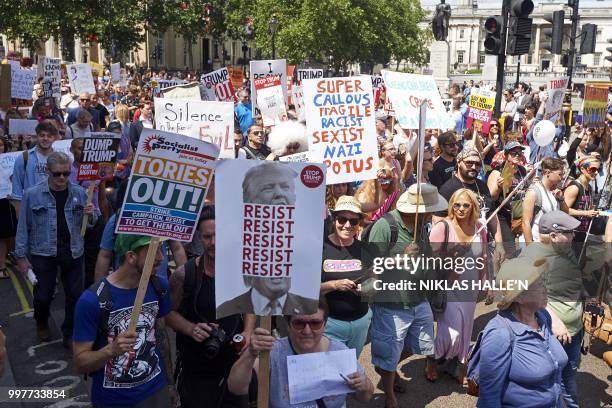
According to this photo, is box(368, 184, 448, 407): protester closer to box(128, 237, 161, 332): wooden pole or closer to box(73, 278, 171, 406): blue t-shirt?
box(73, 278, 171, 406): blue t-shirt

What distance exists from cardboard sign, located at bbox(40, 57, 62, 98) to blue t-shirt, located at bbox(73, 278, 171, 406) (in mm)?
10527

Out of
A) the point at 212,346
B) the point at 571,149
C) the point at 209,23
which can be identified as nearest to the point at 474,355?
the point at 212,346

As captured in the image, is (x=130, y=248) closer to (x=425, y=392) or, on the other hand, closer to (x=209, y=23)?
(x=425, y=392)

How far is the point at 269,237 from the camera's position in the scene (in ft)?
9.73

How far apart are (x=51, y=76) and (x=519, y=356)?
11.8 meters

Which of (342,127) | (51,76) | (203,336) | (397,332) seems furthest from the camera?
(51,76)

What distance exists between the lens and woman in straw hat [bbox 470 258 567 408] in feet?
10.9

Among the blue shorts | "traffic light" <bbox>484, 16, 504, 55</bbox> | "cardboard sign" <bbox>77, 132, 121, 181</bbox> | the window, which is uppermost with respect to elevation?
the window

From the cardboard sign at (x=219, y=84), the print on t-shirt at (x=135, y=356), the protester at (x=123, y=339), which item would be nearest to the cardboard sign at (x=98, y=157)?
the protester at (x=123, y=339)

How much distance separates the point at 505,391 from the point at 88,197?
148 inches

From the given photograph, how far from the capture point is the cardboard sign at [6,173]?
6928mm

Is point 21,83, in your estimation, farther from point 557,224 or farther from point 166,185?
point 557,224

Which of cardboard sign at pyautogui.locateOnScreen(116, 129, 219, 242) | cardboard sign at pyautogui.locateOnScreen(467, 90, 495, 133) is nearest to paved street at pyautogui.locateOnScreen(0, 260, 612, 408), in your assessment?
cardboard sign at pyautogui.locateOnScreen(116, 129, 219, 242)

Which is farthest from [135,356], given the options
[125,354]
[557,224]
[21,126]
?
[21,126]
